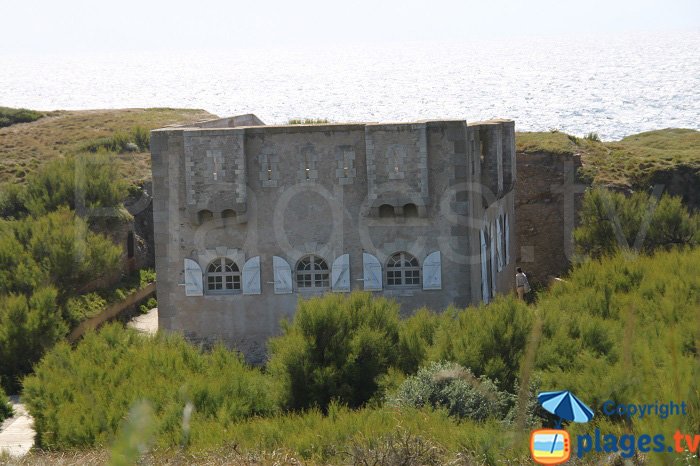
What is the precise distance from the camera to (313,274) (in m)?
22.5

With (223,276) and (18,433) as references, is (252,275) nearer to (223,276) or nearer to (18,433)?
(223,276)

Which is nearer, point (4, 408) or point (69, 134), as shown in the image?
point (4, 408)

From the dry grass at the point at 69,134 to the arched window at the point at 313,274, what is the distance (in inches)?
813

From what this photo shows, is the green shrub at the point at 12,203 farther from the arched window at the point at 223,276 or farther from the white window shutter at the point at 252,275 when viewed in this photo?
the white window shutter at the point at 252,275

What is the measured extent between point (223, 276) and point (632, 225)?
14.8 meters

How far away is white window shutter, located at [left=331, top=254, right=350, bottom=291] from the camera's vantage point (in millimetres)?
22281

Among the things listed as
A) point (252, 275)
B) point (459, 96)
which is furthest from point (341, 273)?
point (459, 96)

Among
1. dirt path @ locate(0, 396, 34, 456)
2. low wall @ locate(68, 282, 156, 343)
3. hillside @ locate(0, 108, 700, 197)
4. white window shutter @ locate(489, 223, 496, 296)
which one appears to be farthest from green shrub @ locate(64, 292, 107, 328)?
hillside @ locate(0, 108, 700, 197)

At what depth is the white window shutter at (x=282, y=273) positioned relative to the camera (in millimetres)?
22422

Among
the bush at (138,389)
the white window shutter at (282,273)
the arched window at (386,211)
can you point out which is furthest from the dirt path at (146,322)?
the arched window at (386,211)

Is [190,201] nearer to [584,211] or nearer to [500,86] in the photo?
[584,211]

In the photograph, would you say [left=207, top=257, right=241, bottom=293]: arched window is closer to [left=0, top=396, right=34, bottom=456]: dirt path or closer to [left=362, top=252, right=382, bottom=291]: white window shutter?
[left=362, top=252, right=382, bottom=291]: white window shutter

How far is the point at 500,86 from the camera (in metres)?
161

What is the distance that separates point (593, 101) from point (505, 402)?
129390 mm
